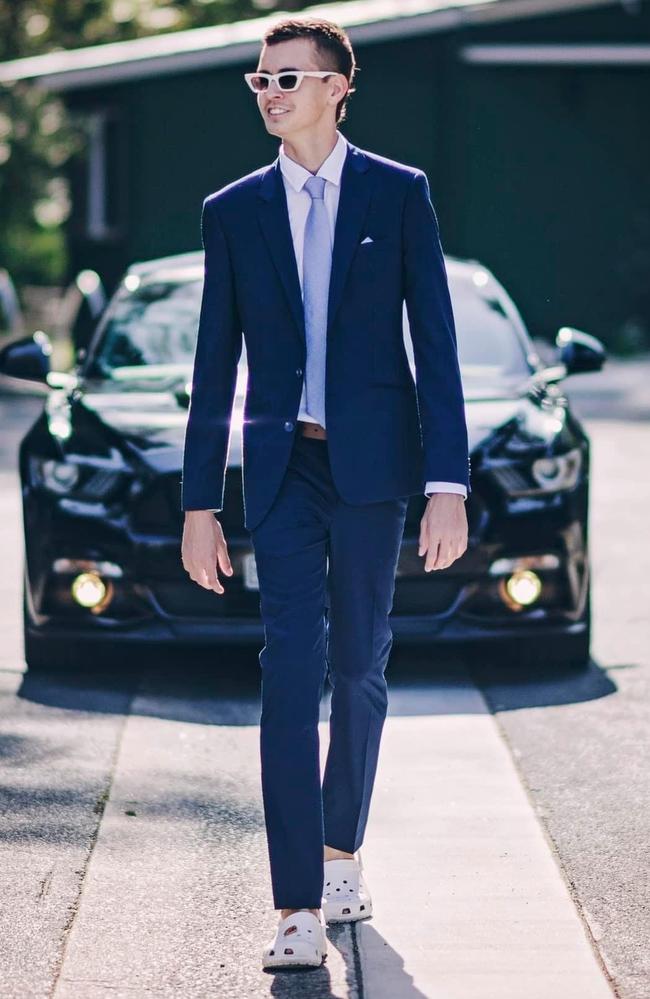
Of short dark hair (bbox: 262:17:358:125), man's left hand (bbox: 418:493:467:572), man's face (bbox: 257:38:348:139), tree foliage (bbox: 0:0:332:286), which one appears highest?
short dark hair (bbox: 262:17:358:125)

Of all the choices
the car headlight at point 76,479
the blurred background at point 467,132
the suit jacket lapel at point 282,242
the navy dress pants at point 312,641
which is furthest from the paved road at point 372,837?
the blurred background at point 467,132

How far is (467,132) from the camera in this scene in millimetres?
22875

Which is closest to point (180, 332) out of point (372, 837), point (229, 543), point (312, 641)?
point (229, 543)

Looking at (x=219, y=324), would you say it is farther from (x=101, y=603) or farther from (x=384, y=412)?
(x=101, y=603)

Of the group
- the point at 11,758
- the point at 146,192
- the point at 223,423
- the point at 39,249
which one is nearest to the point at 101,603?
the point at 11,758

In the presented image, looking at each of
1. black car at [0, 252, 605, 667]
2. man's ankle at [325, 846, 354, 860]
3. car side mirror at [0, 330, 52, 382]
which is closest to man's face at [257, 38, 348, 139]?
man's ankle at [325, 846, 354, 860]

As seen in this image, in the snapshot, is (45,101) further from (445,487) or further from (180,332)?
(445,487)

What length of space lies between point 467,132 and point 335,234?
1929cm

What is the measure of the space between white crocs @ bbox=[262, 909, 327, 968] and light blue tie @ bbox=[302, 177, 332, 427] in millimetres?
1038

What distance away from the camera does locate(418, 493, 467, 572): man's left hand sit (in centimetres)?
406

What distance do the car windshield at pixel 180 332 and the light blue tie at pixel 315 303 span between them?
3.36 meters

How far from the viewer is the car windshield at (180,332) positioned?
24.8ft

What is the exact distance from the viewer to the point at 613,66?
2394 centimetres

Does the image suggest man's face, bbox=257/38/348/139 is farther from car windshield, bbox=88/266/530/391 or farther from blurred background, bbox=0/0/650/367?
blurred background, bbox=0/0/650/367
